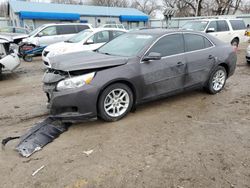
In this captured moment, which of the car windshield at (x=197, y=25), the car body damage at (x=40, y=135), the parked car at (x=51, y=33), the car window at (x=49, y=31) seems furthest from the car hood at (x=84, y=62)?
the car windshield at (x=197, y=25)

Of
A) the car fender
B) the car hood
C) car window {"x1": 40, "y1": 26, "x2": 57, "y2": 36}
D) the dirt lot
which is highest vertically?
car window {"x1": 40, "y1": 26, "x2": 57, "y2": 36}

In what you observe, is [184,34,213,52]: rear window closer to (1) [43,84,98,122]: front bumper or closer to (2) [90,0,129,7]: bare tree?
(1) [43,84,98,122]: front bumper

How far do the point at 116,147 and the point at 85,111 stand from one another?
835 millimetres

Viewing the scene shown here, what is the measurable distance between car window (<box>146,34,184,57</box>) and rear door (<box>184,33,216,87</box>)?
175 mm

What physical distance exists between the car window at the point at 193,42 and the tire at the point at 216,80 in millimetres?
731

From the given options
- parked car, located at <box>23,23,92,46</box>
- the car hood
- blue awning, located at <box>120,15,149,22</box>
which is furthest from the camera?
blue awning, located at <box>120,15,149,22</box>

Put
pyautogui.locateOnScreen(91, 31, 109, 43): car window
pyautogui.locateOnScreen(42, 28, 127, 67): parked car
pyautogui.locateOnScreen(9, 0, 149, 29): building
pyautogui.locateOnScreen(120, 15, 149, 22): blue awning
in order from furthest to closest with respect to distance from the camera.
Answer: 1. pyautogui.locateOnScreen(120, 15, 149, 22): blue awning
2. pyautogui.locateOnScreen(9, 0, 149, 29): building
3. pyautogui.locateOnScreen(91, 31, 109, 43): car window
4. pyautogui.locateOnScreen(42, 28, 127, 67): parked car

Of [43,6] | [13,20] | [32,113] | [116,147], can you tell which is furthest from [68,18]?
[116,147]

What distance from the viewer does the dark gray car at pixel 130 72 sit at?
3732mm

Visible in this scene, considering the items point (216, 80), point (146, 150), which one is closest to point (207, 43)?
point (216, 80)

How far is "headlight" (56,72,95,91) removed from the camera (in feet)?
12.1

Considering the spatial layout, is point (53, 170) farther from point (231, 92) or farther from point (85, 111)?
point (231, 92)

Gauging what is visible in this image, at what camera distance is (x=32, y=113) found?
4.63 meters

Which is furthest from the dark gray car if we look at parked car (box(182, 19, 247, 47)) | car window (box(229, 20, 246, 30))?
car window (box(229, 20, 246, 30))
